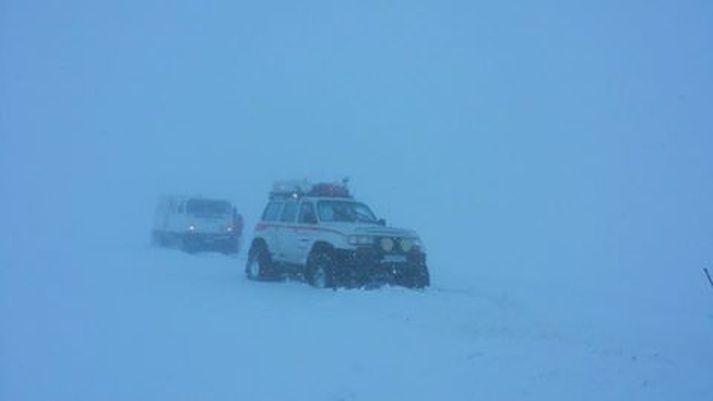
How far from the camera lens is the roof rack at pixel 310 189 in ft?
59.9

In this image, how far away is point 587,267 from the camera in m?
28.0

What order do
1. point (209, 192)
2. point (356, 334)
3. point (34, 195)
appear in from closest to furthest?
point (356, 334) < point (34, 195) < point (209, 192)

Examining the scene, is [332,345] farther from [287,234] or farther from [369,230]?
[287,234]

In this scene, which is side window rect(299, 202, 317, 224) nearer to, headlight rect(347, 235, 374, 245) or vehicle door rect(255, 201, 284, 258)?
vehicle door rect(255, 201, 284, 258)

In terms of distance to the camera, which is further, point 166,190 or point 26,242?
point 166,190

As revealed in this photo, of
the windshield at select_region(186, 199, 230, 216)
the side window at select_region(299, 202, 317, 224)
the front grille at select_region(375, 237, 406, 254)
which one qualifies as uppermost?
the windshield at select_region(186, 199, 230, 216)

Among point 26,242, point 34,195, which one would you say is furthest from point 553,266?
point 34,195

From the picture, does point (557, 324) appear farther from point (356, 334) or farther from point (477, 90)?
point (477, 90)

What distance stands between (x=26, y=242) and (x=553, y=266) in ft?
55.2

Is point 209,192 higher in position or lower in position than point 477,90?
lower

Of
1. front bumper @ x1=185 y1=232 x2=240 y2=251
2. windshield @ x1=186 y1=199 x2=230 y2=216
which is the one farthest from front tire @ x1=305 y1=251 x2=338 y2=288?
windshield @ x1=186 y1=199 x2=230 y2=216

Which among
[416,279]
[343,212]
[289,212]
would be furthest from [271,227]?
[416,279]

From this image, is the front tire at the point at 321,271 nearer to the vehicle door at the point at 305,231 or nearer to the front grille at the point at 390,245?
the vehicle door at the point at 305,231

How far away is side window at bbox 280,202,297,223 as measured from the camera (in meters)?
18.2
